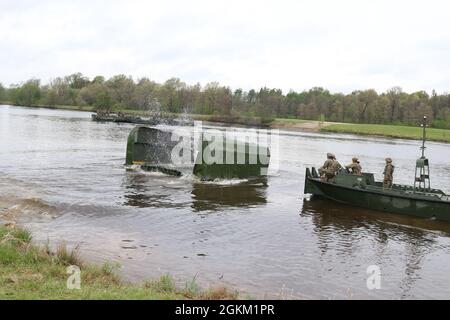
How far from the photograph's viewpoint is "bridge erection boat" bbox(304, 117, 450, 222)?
Result: 19516 mm

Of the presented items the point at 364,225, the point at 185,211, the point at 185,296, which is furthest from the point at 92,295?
the point at 364,225

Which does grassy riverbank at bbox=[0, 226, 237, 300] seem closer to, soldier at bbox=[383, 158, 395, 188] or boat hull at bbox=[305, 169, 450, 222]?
boat hull at bbox=[305, 169, 450, 222]

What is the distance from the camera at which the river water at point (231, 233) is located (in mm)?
11836

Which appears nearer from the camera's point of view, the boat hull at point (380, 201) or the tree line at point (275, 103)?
the boat hull at point (380, 201)

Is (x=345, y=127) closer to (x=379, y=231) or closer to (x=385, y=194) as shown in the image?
(x=385, y=194)

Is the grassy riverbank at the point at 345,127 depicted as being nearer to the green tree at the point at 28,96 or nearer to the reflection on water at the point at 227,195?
the green tree at the point at 28,96

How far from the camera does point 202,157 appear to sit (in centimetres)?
2664

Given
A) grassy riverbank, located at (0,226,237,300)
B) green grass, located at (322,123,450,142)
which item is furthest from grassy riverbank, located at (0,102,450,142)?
grassy riverbank, located at (0,226,237,300)

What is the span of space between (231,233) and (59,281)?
25.8ft

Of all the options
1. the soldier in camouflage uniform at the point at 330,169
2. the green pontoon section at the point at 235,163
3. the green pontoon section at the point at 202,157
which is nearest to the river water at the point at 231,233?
the green pontoon section at the point at 235,163

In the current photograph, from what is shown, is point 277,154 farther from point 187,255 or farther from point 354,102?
point 354,102

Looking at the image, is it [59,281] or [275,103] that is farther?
[275,103]

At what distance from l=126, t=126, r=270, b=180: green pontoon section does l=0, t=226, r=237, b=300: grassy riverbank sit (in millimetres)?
15639

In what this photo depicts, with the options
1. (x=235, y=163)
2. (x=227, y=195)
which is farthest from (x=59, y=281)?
(x=235, y=163)
